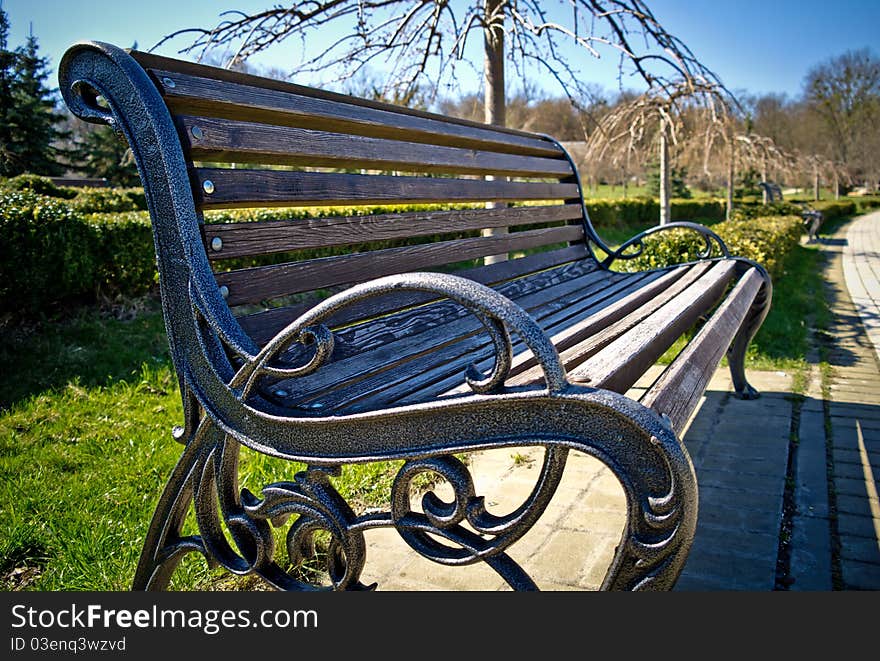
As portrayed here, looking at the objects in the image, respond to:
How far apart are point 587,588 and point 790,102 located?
32.1 m

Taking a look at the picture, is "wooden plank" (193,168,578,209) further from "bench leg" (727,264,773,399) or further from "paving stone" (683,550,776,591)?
"bench leg" (727,264,773,399)

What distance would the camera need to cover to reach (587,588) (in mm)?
1891

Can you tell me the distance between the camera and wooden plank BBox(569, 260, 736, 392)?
1.31 metres

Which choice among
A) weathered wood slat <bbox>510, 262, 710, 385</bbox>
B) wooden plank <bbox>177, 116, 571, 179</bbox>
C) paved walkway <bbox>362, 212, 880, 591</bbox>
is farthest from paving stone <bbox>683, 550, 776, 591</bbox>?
wooden plank <bbox>177, 116, 571, 179</bbox>

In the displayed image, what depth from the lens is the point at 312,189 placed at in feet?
5.62

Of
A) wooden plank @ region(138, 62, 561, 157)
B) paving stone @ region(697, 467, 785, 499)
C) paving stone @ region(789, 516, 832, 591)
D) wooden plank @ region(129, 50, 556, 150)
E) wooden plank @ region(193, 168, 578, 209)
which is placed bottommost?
paving stone @ region(789, 516, 832, 591)

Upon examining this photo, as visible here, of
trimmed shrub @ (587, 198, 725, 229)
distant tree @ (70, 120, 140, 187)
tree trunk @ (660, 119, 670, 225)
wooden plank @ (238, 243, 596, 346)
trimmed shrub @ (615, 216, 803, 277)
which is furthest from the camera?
distant tree @ (70, 120, 140, 187)

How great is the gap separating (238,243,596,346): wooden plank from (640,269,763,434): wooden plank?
0.80m

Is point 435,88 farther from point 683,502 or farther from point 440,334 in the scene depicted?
point 683,502

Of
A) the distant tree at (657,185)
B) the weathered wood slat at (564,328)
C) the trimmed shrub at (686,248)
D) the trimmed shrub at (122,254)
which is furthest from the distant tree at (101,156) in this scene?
the weathered wood slat at (564,328)

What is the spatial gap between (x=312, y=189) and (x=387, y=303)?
0.45 meters

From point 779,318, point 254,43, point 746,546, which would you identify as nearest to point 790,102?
point 779,318

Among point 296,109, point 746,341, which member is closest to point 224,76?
point 296,109

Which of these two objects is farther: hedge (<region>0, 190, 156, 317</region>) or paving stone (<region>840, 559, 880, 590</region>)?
hedge (<region>0, 190, 156, 317</region>)
